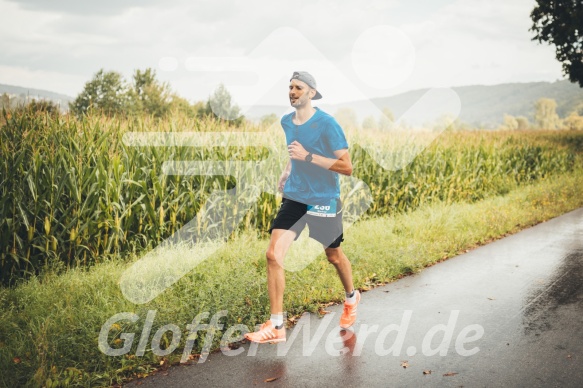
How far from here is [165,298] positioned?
184 inches

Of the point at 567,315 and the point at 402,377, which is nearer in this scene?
the point at 402,377

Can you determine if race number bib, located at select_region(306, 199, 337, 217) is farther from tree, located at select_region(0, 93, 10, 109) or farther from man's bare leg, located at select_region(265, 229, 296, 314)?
tree, located at select_region(0, 93, 10, 109)

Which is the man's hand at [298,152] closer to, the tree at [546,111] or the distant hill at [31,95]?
the distant hill at [31,95]

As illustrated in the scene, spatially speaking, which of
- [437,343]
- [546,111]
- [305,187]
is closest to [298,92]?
[305,187]

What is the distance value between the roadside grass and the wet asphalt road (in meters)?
0.32

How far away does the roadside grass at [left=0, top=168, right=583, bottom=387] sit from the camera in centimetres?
358

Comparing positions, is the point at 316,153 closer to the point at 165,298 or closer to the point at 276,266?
the point at 276,266

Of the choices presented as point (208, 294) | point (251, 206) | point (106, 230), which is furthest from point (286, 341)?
point (251, 206)

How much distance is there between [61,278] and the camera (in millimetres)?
5238

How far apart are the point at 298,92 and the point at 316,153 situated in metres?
0.58

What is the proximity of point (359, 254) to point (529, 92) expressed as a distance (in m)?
221

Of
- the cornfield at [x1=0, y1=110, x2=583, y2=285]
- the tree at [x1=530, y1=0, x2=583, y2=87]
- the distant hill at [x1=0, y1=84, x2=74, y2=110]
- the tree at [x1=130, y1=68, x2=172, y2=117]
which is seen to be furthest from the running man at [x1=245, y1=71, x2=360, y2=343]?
the tree at [x1=130, y1=68, x2=172, y2=117]

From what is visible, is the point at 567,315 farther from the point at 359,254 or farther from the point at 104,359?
the point at 104,359

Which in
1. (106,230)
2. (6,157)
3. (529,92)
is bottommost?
(106,230)
